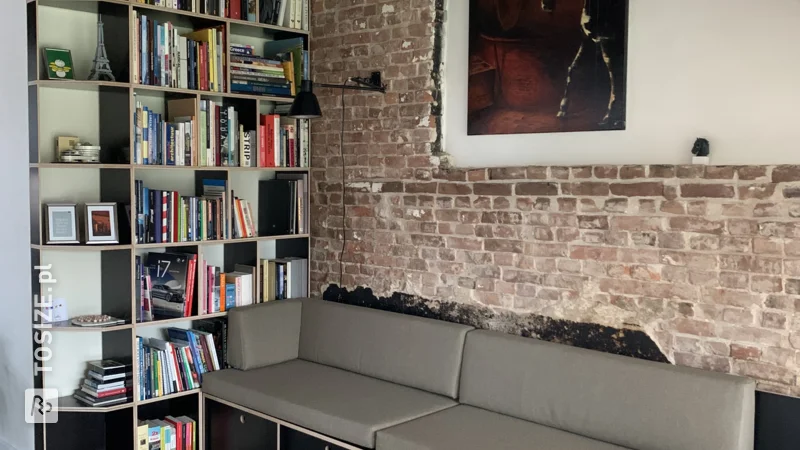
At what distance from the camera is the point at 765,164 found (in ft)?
9.13

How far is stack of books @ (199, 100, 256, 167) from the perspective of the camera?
158 inches

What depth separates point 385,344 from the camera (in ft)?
12.4

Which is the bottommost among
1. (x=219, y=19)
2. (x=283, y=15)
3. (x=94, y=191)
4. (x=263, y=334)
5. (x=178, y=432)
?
(x=178, y=432)

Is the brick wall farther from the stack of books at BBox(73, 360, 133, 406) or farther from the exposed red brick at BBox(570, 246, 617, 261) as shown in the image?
the stack of books at BBox(73, 360, 133, 406)

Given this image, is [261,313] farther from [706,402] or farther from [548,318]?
[706,402]

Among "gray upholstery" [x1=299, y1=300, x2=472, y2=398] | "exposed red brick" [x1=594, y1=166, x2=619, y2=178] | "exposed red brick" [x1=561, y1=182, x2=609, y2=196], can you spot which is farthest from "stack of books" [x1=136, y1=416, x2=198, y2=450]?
"exposed red brick" [x1=594, y1=166, x2=619, y2=178]

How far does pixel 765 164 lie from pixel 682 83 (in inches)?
19.1

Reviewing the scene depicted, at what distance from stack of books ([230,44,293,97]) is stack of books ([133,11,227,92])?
90 mm

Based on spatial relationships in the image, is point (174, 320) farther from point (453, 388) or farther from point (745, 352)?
point (745, 352)

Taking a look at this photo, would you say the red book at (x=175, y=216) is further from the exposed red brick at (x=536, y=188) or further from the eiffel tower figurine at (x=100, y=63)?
the exposed red brick at (x=536, y=188)

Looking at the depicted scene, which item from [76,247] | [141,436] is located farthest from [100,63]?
[141,436]

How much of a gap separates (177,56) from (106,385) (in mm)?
1747

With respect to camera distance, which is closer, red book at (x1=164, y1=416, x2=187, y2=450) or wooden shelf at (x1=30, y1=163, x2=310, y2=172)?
wooden shelf at (x1=30, y1=163, x2=310, y2=172)

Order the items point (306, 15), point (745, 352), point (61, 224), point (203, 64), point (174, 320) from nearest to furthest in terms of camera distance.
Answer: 1. point (745, 352)
2. point (61, 224)
3. point (174, 320)
4. point (203, 64)
5. point (306, 15)
